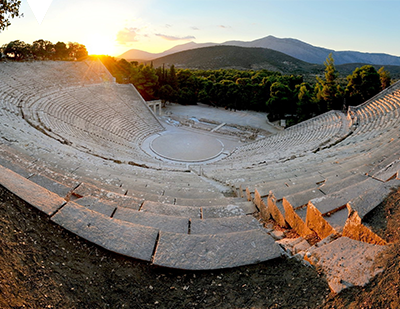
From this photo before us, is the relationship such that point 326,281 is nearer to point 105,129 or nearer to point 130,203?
point 130,203

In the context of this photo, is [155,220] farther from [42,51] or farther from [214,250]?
[42,51]

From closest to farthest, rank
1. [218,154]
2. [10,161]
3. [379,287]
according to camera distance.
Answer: [379,287] < [10,161] < [218,154]

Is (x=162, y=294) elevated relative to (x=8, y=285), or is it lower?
lower

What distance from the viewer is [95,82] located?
1070 inches

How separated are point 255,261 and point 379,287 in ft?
3.63

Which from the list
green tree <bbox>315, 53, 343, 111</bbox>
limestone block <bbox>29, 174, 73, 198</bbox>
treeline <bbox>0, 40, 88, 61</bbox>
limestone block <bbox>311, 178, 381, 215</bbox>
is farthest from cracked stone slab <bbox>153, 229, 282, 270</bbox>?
treeline <bbox>0, 40, 88, 61</bbox>

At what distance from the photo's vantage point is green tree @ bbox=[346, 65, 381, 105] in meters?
22.3

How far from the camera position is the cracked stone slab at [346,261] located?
7.57ft

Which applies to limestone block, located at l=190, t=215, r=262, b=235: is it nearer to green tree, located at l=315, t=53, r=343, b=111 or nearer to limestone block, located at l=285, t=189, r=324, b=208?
limestone block, located at l=285, t=189, r=324, b=208

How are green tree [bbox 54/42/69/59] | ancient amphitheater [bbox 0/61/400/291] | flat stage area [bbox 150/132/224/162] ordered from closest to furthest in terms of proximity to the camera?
ancient amphitheater [bbox 0/61/400/291]
flat stage area [bbox 150/132/224/162]
green tree [bbox 54/42/69/59]

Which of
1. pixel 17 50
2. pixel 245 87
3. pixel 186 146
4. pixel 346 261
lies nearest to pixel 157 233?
pixel 346 261

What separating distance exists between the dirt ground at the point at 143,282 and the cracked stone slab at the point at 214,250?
89 mm

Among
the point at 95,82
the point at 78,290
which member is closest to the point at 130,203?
the point at 78,290

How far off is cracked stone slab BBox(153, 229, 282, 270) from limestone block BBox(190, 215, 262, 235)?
0.41 m
